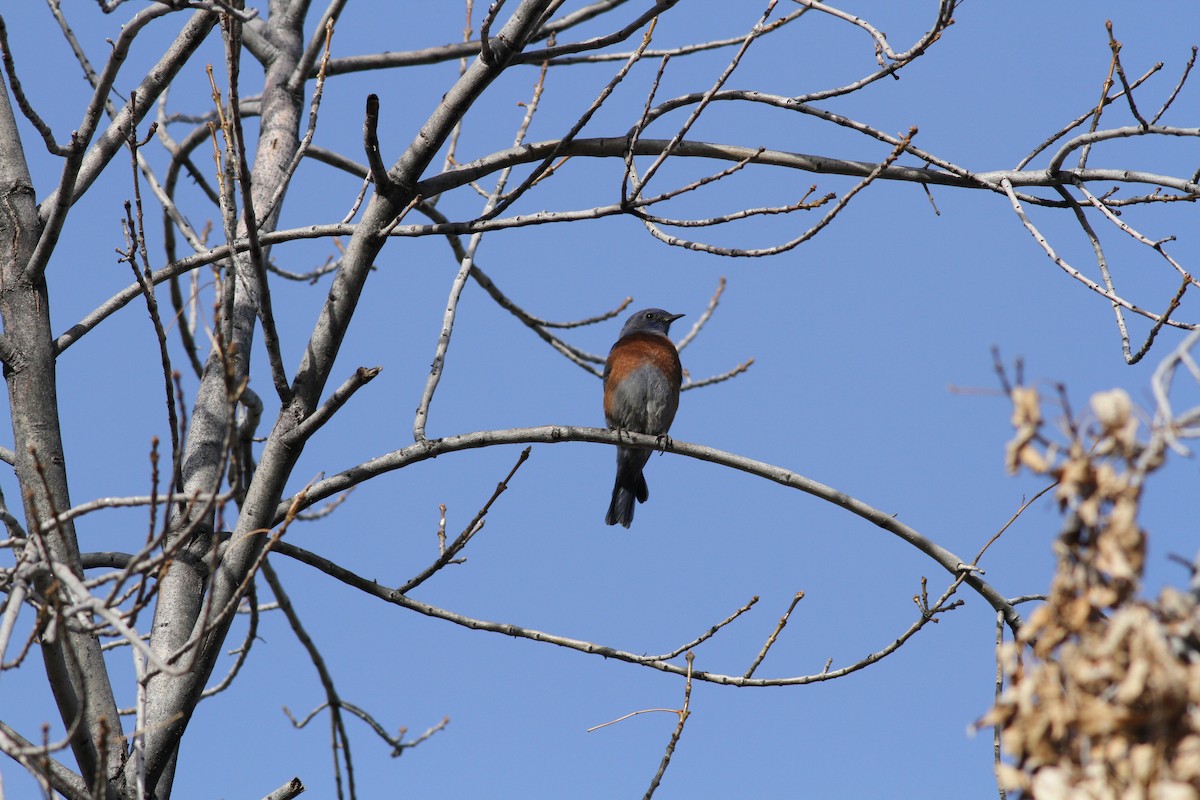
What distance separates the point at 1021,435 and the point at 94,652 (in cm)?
336

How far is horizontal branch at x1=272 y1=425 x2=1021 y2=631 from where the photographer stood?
406 cm

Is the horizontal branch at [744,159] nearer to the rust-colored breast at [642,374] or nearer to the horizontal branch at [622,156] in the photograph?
the horizontal branch at [622,156]

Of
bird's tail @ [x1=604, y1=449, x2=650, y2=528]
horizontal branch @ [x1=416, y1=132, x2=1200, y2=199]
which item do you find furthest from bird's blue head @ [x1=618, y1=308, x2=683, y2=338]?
horizontal branch @ [x1=416, y1=132, x2=1200, y2=199]

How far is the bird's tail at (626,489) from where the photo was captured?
803 cm

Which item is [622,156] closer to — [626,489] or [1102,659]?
[1102,659]

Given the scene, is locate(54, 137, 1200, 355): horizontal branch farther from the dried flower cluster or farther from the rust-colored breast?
the rust-colored breast

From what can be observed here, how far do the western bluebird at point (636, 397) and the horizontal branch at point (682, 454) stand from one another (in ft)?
9.78

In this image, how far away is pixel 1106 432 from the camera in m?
1.69

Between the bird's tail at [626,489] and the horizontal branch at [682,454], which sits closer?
the horizontal branch at [682,454]

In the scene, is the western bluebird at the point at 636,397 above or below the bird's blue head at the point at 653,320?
below

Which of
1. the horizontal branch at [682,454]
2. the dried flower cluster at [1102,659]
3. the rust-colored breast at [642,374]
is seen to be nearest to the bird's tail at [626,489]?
the rust-colored breast at [642,374]

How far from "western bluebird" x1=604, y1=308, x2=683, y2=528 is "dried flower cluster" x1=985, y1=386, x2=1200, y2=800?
220 inches

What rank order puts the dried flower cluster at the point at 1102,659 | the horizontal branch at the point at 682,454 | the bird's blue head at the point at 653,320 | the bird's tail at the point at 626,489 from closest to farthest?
the dried flower cluster at the point at 1102,659
the horizontal branch at the point at 682,454
the bird's tail at the point at 626,489
the bird's blue head at the point at 653,320

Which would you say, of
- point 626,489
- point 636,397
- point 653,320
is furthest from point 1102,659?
point 653,320
